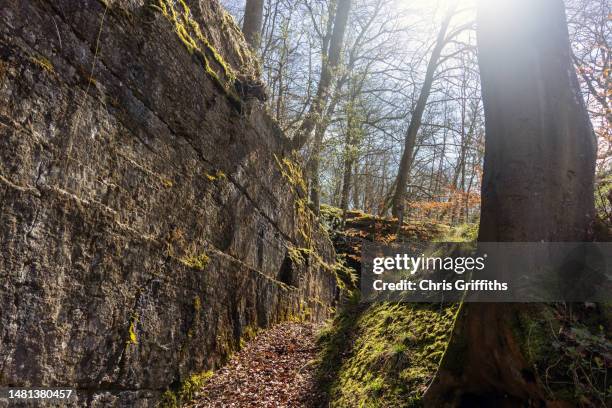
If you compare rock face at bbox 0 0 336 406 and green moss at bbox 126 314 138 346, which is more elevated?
rock face at bbox 0 0 336 406

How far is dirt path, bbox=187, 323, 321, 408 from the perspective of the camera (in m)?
4.93

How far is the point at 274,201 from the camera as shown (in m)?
8.74

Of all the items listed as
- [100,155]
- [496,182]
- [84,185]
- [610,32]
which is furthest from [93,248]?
[610,32]

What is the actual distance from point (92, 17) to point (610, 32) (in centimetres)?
1067

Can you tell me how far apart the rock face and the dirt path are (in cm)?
28

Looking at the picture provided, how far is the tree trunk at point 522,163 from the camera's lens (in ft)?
10.6

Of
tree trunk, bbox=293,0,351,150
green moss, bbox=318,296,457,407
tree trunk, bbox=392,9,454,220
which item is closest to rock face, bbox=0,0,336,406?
green moss, bbox=318,296,457,407

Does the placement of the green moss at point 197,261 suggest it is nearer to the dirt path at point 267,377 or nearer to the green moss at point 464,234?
the dirt path at point 267,377

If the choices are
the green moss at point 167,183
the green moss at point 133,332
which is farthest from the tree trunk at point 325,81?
the green moss at point 133,332

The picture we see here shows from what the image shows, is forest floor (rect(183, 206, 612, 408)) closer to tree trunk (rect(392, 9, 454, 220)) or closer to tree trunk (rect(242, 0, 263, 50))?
tree trunk (rect(242, 0, 263, 50))

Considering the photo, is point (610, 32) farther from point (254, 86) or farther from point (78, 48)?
point (78, 48)

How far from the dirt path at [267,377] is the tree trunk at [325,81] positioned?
18.6 ft

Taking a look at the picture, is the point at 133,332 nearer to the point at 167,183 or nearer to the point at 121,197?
the point at 121,197

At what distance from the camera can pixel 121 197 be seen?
13.6 ft
